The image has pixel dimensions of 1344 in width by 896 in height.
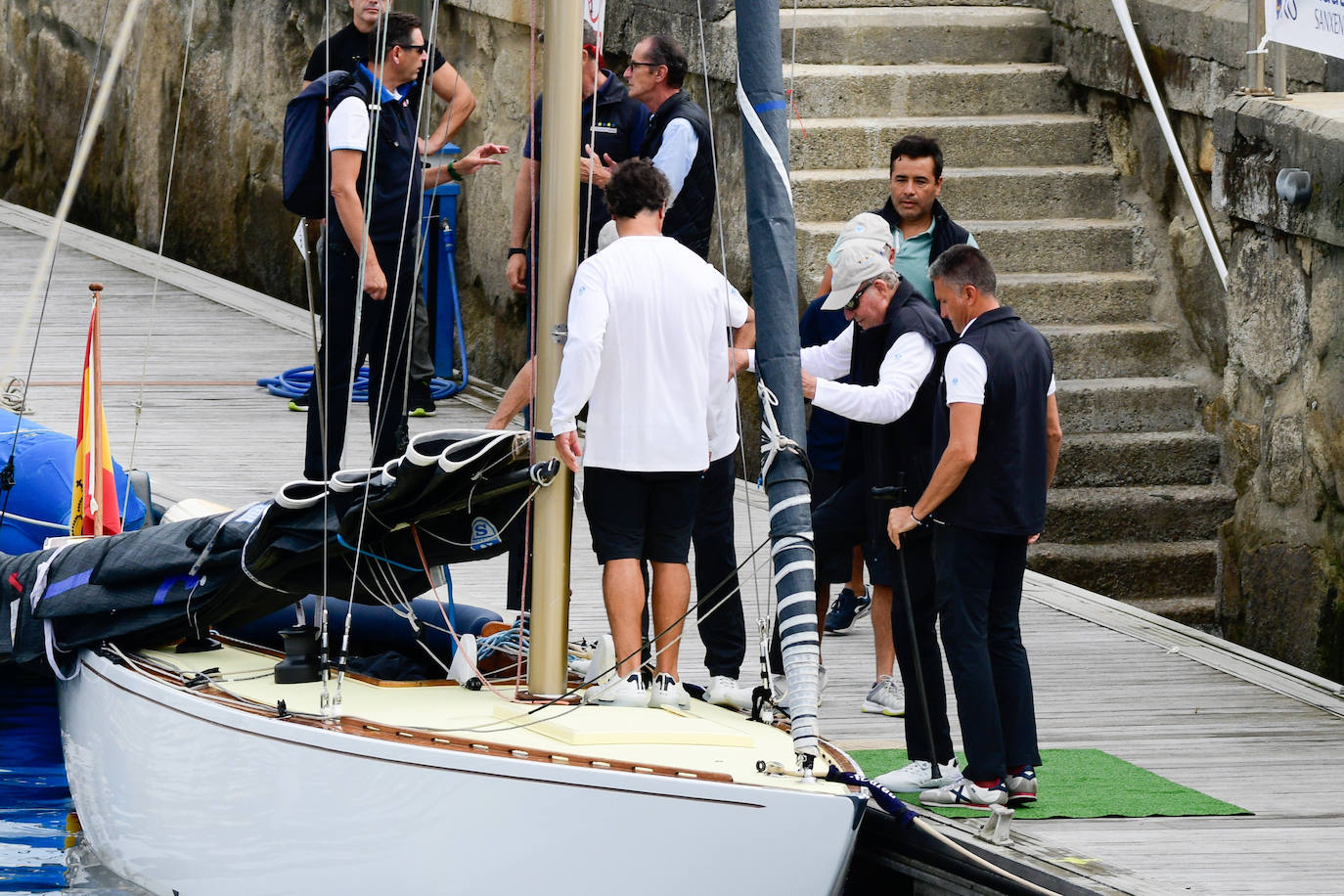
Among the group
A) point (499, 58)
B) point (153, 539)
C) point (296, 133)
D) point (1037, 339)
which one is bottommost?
point (153, 539)

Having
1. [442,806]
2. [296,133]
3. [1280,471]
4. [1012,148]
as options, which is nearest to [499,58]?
[1012,148]

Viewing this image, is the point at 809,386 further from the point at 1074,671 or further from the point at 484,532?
the point at 1074,671

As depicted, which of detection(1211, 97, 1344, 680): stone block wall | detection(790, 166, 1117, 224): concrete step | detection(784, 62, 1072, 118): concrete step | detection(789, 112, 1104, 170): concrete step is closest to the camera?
detection(1211, 97, 1344, 680): stone block wall

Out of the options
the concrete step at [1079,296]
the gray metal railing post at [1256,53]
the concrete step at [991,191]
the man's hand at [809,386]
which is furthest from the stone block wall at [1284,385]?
the man's hand at [809,386]

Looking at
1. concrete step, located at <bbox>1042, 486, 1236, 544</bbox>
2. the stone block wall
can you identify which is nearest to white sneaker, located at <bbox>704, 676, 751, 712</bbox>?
the stone block wall

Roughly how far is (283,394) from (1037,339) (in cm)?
690

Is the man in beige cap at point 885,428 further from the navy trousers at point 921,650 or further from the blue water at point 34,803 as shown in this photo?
the blue water at point 34,803

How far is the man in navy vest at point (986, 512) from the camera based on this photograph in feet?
17.7

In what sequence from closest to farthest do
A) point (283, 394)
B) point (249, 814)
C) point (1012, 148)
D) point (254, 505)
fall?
point (249, 814)
point (254, 505)
point (1012, 148)
point (283, 394)

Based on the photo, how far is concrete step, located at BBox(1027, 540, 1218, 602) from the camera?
926 centimetres

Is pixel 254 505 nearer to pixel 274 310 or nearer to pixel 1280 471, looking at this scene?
pixel 1280 471

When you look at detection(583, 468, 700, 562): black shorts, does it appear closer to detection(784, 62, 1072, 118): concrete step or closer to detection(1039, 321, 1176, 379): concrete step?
detection(1039, 321, 1176, 379): concrete step

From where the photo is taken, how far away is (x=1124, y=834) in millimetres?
5383

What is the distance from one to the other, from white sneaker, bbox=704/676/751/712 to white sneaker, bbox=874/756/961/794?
1.39 ft
